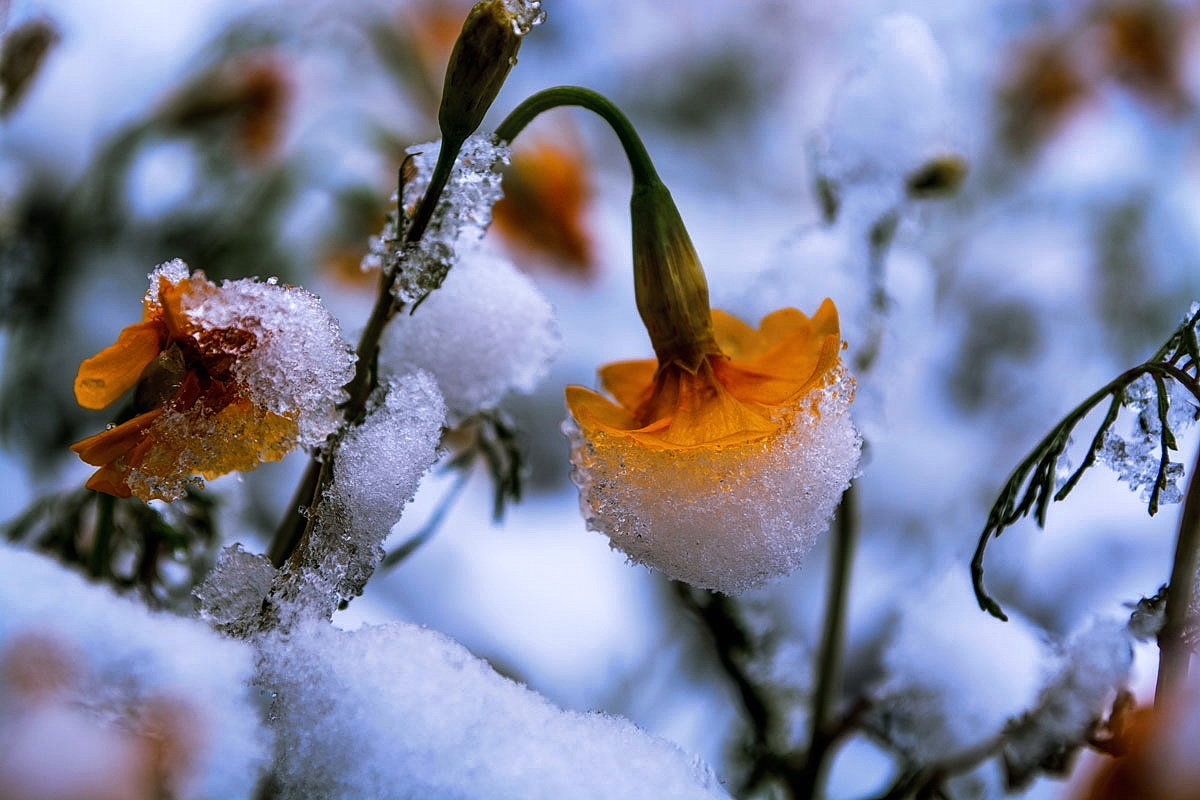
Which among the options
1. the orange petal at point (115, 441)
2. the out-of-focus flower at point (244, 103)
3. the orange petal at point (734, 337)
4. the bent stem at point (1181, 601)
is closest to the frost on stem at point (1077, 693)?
the bent stem at point (1181, 601)

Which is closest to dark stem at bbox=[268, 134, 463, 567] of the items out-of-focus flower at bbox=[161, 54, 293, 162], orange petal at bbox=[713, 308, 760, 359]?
orange petal at bbox=[713, 308, 760, 359]

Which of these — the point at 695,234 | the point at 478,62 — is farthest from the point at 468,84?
the point at 695,234

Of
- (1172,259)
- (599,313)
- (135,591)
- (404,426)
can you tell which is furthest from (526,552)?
(1172,259)

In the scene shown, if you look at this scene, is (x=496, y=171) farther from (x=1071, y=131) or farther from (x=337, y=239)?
(x=1071, y=131)

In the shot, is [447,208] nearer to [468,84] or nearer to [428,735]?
[468,84]

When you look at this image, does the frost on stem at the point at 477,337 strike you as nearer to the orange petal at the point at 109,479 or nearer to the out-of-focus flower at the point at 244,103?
the orange petal at the point at 109,479

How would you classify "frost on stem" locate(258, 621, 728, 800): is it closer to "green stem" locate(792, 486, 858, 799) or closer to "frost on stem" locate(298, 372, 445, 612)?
"frost on stem" locate(298, 372, 445, 612)

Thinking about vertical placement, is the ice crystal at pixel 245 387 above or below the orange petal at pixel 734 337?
below
